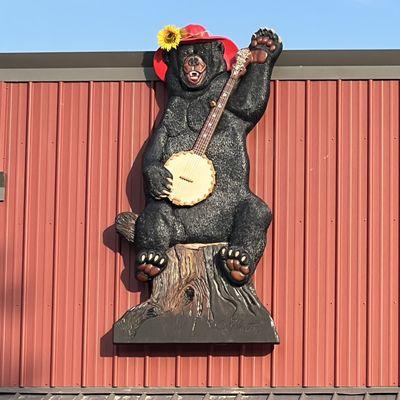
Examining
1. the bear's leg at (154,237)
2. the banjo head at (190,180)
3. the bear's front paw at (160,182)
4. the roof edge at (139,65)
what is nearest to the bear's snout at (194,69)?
the roof edge at (139,65)

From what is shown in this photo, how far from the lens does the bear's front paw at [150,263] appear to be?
44.3 feet

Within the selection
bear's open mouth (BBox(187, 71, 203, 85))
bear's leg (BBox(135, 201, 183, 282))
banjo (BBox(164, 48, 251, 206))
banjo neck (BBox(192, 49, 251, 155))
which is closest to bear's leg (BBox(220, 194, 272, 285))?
banjo (BBox(164, 48, 251, 206))

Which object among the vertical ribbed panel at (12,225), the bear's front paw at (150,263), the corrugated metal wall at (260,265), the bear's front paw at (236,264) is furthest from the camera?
the vertical ribbed panel at (12,225)

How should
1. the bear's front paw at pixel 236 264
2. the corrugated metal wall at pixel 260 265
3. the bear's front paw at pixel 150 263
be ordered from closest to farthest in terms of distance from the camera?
the bear's front paw at pixel 236 264
the bear's front paw at pixel 150 263
the corrugated metal wall at pixel 260 265

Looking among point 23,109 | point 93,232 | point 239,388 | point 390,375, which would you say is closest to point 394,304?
point 390,375

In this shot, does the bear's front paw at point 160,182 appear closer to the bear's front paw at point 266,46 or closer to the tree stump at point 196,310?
the tree stump at point 196,310

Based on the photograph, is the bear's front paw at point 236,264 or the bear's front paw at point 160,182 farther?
the bear's front paw at point 160,182

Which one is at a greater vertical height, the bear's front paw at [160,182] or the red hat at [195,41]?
the red hat at [195,41]

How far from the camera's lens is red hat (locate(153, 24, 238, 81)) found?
1386 centimetres

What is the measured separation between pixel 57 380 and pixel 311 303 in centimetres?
245

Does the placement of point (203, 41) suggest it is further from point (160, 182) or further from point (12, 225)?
point (12, 225)

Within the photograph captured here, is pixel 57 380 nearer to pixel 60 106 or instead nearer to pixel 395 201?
pixel 60 106

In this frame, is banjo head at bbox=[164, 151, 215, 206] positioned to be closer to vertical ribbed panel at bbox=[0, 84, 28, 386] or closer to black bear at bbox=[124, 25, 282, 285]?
black bear at bbox=[124, 25, 282, 285]

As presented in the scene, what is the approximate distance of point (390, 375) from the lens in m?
13.6
